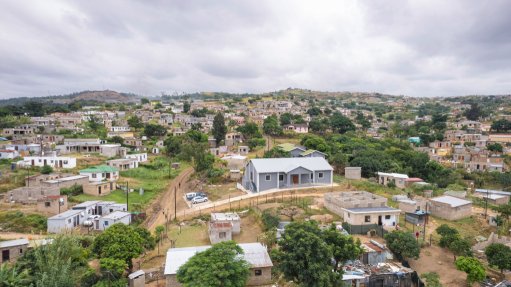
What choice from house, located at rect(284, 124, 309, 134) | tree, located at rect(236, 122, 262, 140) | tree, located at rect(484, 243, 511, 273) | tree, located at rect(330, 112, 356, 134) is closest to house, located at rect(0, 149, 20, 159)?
tree, located at rect(236, 122, 262, 140)

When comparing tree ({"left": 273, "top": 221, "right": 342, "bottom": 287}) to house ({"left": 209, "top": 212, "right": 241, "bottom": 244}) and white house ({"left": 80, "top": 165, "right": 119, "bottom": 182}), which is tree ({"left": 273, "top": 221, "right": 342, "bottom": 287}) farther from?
white house ({"left": 80, "top": 165, "right": 119, "bottom": 182})

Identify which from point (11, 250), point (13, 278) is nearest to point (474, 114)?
point (11, 250)

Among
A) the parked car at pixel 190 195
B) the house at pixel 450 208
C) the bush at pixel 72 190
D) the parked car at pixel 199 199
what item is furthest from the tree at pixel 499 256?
the bush at pixel 72 190

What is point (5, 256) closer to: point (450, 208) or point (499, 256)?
point (499, 256)

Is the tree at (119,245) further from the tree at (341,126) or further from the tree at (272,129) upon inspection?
the tree at (341,126)

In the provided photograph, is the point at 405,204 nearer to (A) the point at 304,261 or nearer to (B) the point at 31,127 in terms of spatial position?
(A) the point at 304,261

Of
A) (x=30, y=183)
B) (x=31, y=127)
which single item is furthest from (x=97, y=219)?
(x=31, y=127)
